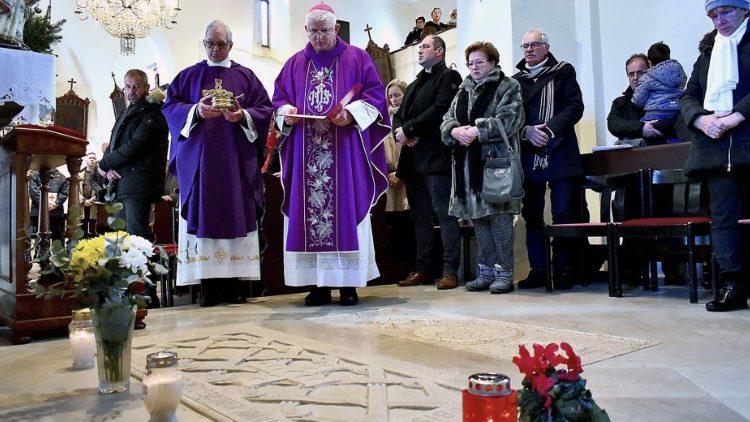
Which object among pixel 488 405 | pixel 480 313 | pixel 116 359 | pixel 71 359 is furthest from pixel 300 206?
pixel 488 405

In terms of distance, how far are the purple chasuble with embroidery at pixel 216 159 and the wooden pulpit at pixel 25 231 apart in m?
0.99

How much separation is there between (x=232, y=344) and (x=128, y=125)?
270cm

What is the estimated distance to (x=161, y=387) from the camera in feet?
5.54

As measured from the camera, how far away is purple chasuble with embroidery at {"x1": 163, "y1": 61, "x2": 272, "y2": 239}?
4355 millimetres

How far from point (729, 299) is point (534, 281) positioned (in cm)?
159

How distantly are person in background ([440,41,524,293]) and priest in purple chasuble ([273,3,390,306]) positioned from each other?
2.27ft

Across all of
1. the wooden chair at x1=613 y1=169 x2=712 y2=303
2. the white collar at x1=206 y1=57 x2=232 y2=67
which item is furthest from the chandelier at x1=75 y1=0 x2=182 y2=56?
the wooden chair at x1=613 y1=169 x2=712 y2=303

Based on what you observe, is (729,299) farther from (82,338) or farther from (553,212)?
(82,338)

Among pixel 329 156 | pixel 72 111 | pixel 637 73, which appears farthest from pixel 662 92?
pixel 72 111

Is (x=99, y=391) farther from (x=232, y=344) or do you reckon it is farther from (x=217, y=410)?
(x=232, y=344)

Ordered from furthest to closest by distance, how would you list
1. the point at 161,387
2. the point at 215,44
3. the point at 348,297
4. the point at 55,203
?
1. the point at 55,203
2. the point at 215,44
3. the point at 348,297
4. the point at 161,387

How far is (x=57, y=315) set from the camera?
3.28m

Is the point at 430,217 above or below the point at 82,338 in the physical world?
above

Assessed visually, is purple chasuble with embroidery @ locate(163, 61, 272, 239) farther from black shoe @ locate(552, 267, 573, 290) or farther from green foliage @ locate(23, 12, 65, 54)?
black shoe @ locate(552, 267, 573, 290)
